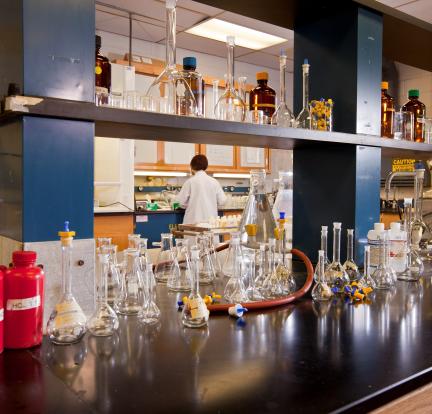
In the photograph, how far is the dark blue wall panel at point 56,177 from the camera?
937 mm

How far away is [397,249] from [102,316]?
1.09 metres

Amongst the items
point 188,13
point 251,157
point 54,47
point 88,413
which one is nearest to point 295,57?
point 54,47

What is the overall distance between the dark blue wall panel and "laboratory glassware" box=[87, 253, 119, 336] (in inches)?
3.4

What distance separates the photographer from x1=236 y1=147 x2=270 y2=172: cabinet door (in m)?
6.29

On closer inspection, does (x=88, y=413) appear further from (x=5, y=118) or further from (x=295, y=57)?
(x=295, y=57)

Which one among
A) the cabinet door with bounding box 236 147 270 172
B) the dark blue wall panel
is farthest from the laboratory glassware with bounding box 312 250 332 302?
the cabinet door with bounding box 236 147 270 172

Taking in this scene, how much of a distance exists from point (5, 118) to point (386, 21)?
4.90 feet

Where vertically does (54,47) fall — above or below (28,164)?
above

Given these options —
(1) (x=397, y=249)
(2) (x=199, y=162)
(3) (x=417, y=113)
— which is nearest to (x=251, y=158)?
(2) (x=199, y=162)

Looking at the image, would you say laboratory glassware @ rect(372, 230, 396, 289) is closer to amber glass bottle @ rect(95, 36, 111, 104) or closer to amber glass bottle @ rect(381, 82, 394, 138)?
→ amber glass bottle @ rect(381, 82, 394, 138)

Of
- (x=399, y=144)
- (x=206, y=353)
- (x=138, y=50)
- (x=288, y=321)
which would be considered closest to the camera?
(x=206, y=353)

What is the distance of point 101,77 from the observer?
4.01ft

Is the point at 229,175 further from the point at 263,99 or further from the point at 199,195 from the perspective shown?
the point at 263,99

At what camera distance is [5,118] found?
985 millimetres
